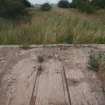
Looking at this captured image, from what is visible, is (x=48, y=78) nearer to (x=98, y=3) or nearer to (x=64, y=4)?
(x=98, y=3)

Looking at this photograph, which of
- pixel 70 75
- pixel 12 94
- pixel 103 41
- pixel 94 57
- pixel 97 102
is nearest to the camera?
pixel 97 102

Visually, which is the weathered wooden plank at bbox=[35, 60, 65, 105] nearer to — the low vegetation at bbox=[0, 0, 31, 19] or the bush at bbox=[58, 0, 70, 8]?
the low vegetation at bbox=[0, 0, 31, 19]

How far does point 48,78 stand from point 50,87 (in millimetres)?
135

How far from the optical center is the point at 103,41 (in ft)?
10.2

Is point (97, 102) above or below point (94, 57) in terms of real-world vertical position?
below

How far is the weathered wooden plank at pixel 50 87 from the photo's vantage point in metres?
1.33

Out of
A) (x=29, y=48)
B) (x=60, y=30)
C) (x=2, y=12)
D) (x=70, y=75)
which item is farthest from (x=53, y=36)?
(x=2, y=12)

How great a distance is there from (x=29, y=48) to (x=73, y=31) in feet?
4.15

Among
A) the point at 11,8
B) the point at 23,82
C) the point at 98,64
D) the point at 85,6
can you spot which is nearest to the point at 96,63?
the point at 98,64

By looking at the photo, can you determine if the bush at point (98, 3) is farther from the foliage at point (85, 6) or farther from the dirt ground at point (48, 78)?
the dirt ground at point (48, 78)

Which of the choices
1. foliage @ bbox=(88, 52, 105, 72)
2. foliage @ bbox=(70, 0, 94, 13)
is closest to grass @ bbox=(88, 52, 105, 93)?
foliage @ bbox=(88, 52, 105, 72)

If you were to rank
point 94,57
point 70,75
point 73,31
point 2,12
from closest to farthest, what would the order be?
point 70,75
point 94,57
point 73,31
point 2,12

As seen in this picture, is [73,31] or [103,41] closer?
[103,41]

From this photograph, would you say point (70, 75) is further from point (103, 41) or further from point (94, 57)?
point (103, 41)
